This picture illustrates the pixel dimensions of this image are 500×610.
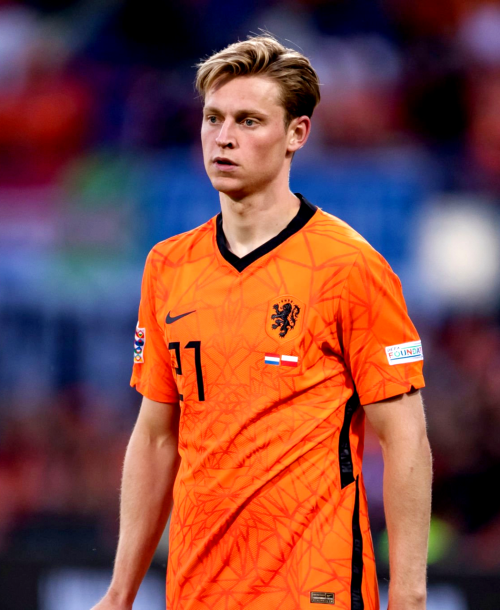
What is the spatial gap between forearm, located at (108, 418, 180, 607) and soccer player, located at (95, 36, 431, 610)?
190 mm

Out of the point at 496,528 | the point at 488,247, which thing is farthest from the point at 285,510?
the point at 488,247

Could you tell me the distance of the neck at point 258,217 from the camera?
273cm

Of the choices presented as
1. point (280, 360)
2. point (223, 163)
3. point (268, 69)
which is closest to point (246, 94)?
point (268, 69)

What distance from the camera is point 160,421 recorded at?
9.57 ft

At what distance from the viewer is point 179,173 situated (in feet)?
24.7

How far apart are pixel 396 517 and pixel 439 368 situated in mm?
4642

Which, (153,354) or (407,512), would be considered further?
(153,354)

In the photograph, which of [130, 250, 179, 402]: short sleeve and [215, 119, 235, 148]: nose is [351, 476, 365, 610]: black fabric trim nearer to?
[130, 250, 179, 402]: short sleeve

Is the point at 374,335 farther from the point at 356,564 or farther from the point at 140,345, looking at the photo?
the point at 140,345

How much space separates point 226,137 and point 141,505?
1134 mm

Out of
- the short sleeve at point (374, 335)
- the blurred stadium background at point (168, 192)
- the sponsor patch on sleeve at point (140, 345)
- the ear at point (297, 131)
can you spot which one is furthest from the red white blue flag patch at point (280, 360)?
the blurred stadium background at point (168, 192)

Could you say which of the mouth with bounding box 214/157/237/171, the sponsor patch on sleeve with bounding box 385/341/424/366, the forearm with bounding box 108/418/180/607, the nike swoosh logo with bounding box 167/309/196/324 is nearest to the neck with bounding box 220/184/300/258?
the mouth with bounding box 214/157/237/171

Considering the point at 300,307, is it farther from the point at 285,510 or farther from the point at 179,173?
the point at 179,173

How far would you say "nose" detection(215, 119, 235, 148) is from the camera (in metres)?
2.62
